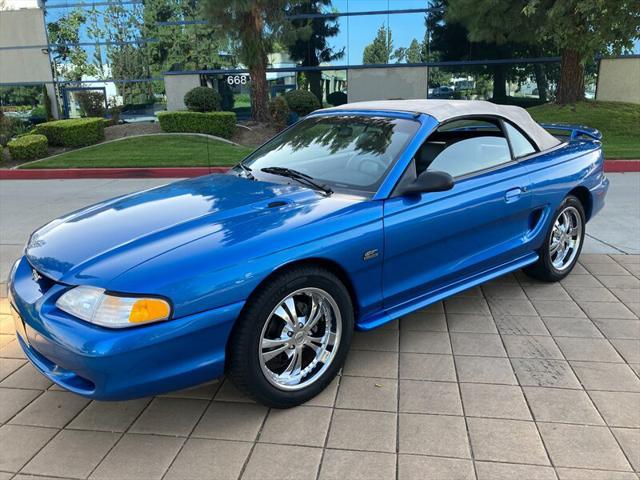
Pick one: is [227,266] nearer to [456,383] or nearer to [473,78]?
[456,383]

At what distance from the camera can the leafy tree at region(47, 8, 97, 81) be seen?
22.3 meters

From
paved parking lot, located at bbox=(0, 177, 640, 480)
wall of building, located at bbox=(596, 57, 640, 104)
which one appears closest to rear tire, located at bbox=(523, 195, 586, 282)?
paved parking lot, located at bbox=(0, 177, 640, 480)

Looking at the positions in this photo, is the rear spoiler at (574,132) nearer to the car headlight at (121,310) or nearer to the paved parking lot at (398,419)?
the paved parking lot at (398,419)

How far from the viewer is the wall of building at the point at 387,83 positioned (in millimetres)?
19312

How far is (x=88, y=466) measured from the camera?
2525 millimetres

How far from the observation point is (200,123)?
16016 mm

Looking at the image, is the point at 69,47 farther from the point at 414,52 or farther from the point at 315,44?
the point at 414,52

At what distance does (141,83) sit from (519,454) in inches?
874

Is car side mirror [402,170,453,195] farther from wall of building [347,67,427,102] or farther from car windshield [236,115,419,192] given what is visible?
wall of building [347,67,427,102]

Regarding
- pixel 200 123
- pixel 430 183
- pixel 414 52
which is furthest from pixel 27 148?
pixel 430 183

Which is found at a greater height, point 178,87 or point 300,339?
point 178,87

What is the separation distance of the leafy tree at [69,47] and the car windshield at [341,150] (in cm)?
2131

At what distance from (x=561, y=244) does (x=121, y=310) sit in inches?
148

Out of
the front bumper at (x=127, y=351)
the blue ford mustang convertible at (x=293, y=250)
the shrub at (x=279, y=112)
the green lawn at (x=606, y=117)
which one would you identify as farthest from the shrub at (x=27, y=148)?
the green lawn at (x=606, y=117)
